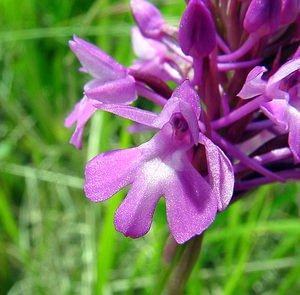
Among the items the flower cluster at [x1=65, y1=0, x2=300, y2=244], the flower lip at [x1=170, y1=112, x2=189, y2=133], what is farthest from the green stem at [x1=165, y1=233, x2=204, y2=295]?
the flower lip at [x1=170, y1=112, x2=189, y2=133]

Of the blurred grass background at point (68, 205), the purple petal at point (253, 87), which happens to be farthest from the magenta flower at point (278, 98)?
the blurred grass background at point (68, 205)

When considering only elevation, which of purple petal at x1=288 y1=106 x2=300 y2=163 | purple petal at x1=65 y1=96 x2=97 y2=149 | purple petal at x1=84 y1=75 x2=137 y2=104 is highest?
purple petal at x1=288 y1=106 x2=300 y2=163

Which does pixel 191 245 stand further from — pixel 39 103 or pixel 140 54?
pixel 39 103

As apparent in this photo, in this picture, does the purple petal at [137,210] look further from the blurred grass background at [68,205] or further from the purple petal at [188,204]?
the blurred grass background at [68,205]

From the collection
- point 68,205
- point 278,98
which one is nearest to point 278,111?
point 278,98

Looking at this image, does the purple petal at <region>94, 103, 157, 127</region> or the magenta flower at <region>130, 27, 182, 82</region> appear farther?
the magenta flower at <region>130, 27, 182, 82</region>

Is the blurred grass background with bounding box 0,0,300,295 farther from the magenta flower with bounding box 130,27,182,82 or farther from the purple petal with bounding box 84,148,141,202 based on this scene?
the purple petal with bounding box 84,148,141,202

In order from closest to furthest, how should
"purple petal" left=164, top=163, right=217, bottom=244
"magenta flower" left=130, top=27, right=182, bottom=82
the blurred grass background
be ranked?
1. "purple petal" left=164, top=163, right=217, bottom=244
2. "magenta flower" left=130, top=27, right=182, bottom=82
3. the blurred grass background

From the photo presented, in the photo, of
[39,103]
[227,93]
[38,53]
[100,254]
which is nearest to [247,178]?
[227,93]
